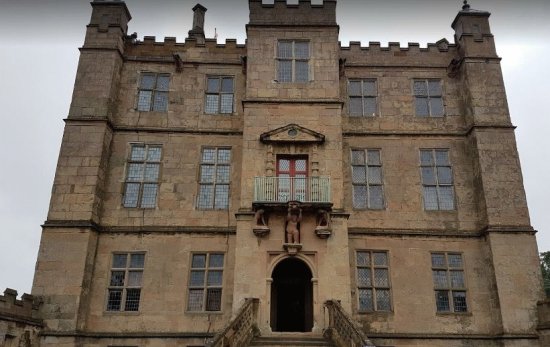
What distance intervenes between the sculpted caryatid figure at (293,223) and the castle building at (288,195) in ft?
0.15

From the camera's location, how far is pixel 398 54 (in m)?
20.2

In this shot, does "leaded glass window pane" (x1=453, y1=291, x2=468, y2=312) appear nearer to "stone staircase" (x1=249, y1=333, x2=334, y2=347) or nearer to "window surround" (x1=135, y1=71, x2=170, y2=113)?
"stone staircase" (x1=249, y1=333, x2=334, y2=347)

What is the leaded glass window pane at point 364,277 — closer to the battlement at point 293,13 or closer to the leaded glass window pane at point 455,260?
the leaded glass window pane at point 455,260

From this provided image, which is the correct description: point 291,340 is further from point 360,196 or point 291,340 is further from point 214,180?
point 214,180

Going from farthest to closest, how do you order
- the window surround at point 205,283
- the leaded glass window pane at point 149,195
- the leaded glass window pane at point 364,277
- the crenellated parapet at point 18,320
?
the leaded glass window pane at point 149,195 < the leaded glass window pane at point 364,277 < the window surround at point 205,283 < the crenellated parapet at point 18,320

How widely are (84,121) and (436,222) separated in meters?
13.3

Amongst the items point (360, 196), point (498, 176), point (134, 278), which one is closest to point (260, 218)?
point (360, 196)

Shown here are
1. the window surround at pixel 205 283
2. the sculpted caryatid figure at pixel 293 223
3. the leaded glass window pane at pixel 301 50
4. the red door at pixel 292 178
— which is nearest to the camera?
the sculpted caryatid figure at pixel 293 223

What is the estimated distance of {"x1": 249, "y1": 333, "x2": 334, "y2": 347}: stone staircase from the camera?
1365 cm

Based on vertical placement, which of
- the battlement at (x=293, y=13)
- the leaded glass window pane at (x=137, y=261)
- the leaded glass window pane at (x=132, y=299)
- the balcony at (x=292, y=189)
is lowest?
the leaded glass window pane at (x=132, y=299)

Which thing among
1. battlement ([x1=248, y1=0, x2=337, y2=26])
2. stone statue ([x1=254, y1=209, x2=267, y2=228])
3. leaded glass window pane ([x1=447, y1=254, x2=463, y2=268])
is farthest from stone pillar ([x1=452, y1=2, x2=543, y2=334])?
stone statue ([x1=254, y1=209, x2=267, y2=228])

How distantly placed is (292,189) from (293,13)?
7440mm

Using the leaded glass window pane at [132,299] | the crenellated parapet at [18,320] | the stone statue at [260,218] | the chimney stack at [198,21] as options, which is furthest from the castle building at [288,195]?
the chimney stack at [198,21]

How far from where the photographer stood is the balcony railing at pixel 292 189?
16266mm
